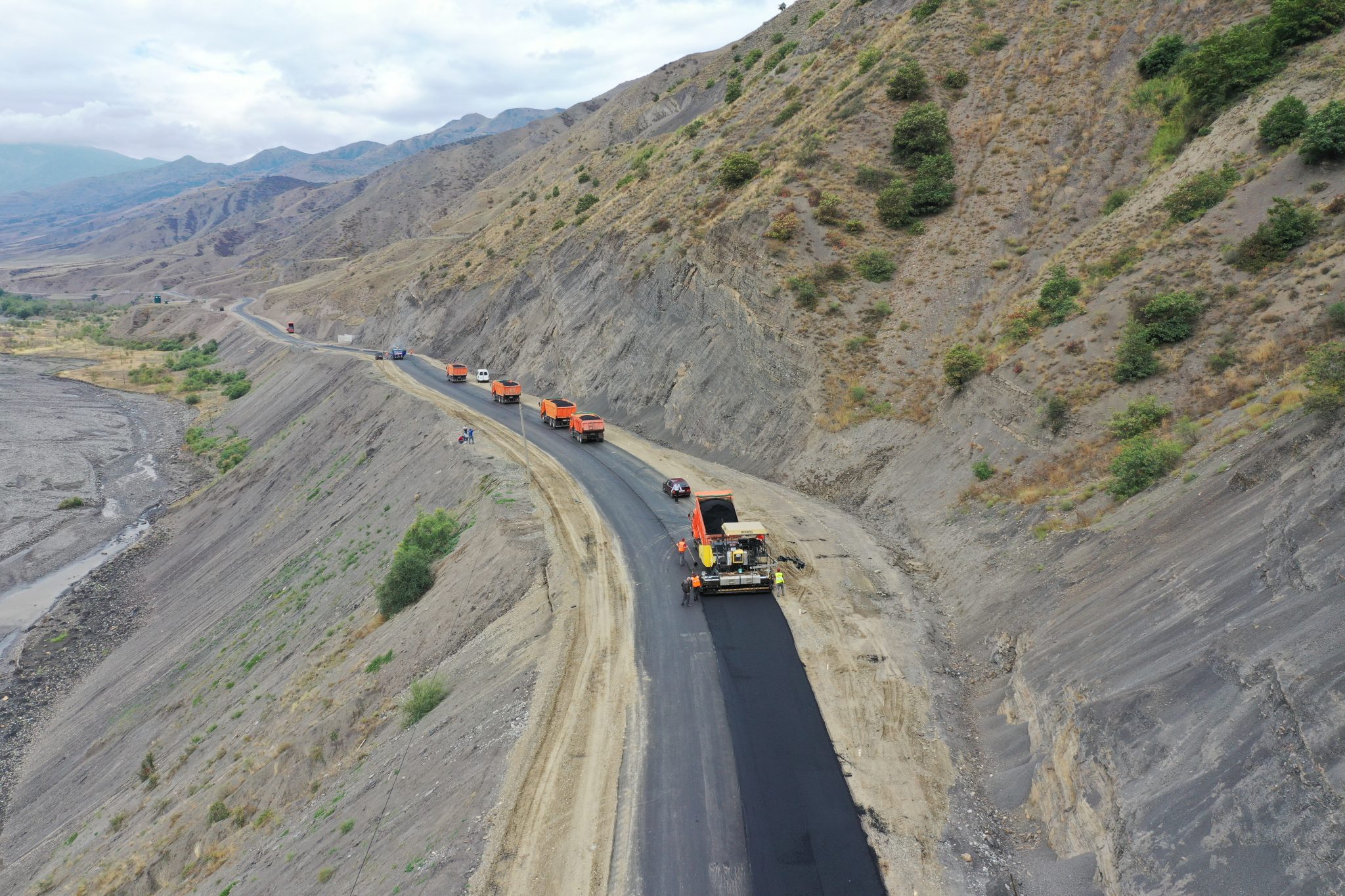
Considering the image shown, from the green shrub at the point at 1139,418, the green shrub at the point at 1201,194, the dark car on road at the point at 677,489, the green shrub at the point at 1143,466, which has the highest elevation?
the green shrub at the point at 1201,194

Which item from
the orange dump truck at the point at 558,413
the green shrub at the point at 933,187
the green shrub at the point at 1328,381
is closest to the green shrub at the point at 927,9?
the green shrub at the point at 933,187

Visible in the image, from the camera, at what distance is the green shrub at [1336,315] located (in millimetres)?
17766

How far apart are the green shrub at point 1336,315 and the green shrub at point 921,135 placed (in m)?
27.6

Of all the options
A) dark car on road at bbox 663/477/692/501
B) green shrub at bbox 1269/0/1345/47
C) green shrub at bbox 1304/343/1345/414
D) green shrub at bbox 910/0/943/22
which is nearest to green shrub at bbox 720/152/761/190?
green shrub at bbox 910/0/943/22

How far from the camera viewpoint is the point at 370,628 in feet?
84.3

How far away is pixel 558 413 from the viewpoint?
1682 inches

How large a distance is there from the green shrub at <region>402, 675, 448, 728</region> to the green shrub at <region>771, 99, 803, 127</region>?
1916 inches

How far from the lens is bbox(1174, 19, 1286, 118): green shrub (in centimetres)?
2886

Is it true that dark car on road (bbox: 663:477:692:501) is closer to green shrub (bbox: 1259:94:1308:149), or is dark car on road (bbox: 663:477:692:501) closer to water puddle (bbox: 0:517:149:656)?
green shrub (bbox: 1259:94:1308:149)

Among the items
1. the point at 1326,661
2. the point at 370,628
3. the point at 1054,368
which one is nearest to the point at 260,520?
the point at 370,628

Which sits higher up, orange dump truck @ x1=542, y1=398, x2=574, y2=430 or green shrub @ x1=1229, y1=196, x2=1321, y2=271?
green shrub @ x1=1229, y1=196, x2=1321, y2=271

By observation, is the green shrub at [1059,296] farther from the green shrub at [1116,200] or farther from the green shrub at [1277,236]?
the green shrub at [1116,200]

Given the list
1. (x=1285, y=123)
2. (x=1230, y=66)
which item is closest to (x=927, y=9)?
(x=1230, y=66)

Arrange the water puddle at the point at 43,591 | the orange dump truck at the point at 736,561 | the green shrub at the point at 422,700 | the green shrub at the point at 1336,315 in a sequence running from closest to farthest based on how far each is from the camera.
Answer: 1. the green shrub at the point at 1336,315
2. the green shrub at the point at 422,700
3. the orange dump truck at the point at 736,561
4. the water puddle at the point at 43,591
